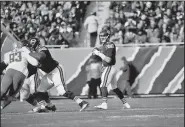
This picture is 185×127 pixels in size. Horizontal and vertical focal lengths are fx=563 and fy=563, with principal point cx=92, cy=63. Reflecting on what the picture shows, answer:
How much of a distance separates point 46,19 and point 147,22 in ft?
11.8

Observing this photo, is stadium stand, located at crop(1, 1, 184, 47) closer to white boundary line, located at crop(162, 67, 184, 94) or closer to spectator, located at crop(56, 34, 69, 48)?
spectator, located at crop(56, 34, 69, 48)

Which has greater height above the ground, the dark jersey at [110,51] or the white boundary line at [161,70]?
the dark jersey at [110,51]

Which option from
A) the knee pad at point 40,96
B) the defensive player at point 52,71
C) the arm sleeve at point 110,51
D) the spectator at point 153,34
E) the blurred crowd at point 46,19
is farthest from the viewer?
the blurred crowd at point 46,19

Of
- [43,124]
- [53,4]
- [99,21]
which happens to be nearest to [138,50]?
[99,21]

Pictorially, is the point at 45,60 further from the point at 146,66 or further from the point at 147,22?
the point at 147,22

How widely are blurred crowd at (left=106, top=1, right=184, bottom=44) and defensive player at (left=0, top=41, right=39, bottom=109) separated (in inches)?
317

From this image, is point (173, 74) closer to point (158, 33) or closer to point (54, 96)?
point (158, 33)

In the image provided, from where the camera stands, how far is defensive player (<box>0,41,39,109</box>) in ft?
36.4

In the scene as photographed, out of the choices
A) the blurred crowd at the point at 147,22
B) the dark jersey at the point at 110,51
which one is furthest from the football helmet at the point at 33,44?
the blurred crowd at the point at 147,22

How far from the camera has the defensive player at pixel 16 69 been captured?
1109 cm

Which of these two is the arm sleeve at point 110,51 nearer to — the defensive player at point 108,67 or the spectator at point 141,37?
the defensive player at point 108,67

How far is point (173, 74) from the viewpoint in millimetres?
19234

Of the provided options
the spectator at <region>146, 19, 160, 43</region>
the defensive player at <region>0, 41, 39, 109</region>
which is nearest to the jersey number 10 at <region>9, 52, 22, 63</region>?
the defensive player at <region>0, 41, 39, 109</region>

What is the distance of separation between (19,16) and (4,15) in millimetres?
533
